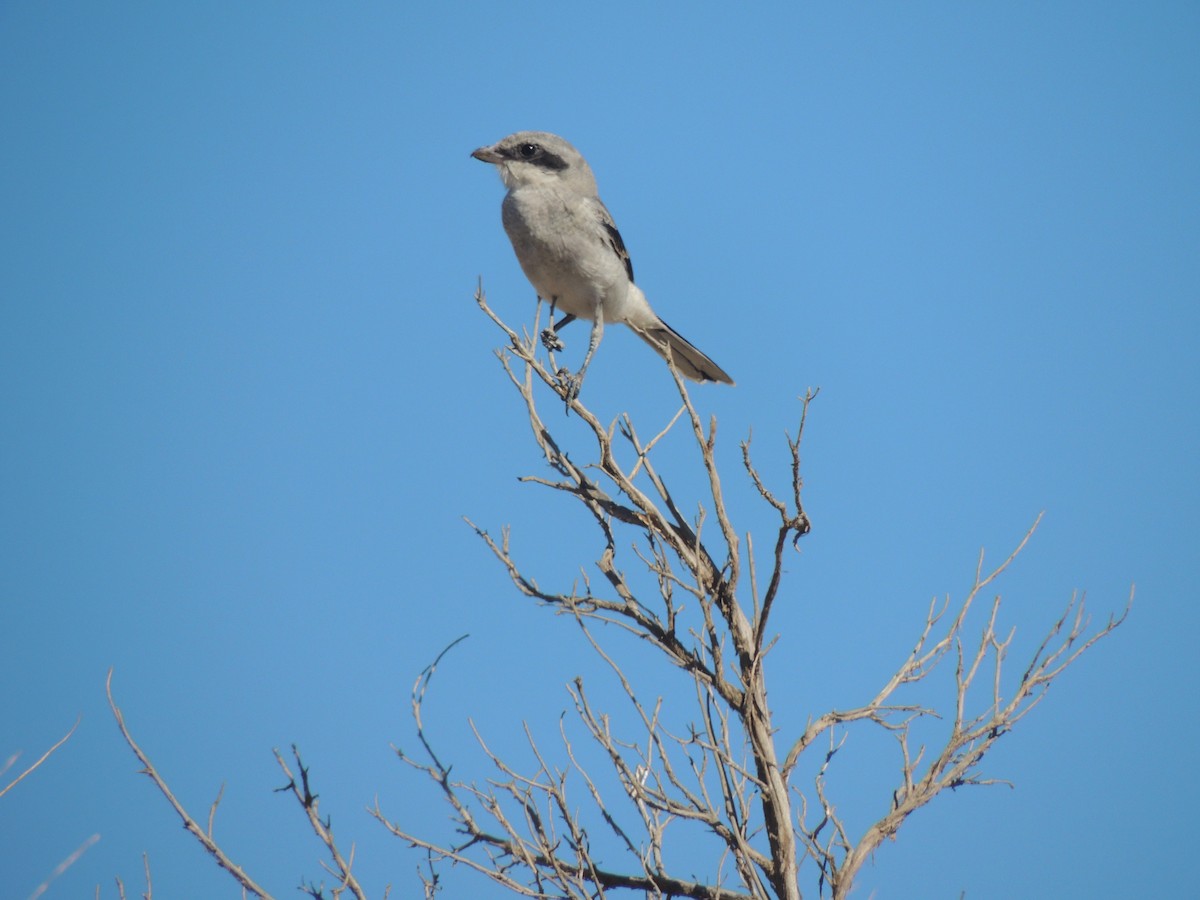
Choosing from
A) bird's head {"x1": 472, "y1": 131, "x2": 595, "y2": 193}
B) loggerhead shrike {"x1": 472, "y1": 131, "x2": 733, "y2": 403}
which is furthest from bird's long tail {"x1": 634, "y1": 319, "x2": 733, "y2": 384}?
bird's head {"x1": 472, "y1": 131, "x2": 595, "y2": 193}

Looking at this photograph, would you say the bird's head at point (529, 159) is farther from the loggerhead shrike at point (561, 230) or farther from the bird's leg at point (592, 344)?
the bird's leg at point (592, 344)

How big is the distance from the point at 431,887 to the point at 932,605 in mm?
1790

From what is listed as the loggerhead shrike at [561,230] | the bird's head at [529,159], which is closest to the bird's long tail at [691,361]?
the loggerhead shrike at [561,230]

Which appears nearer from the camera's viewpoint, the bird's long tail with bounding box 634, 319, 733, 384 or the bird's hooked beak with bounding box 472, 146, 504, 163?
the bird's hooked beak with bounding box 472, 146, 504, 163

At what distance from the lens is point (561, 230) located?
5.52 meters

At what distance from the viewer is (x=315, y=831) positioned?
3.04m

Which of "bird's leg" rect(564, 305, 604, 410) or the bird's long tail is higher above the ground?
the bird's long tail

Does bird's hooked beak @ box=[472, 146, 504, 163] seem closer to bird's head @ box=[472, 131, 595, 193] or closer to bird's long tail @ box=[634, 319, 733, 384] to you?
bird's head @ box=[472, 131, 595, 193]

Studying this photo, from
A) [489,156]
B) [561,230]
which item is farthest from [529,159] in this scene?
[561,230]

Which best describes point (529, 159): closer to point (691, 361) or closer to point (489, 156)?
point (489, 156)

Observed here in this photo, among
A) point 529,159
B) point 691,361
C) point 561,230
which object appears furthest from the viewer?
point 691,361

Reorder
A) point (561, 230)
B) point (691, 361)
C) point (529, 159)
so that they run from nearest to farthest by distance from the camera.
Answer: point (561, 230) < point (529, 159) < point (691, 361)

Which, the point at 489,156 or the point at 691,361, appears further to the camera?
the point at 691,361

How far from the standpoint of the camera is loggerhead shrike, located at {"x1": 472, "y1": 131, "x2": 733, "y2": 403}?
5.53 m
